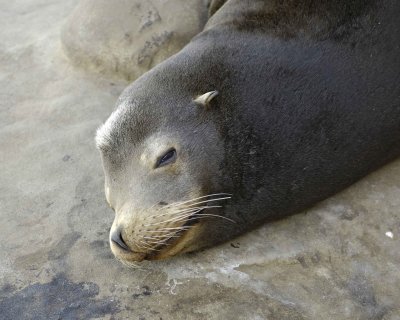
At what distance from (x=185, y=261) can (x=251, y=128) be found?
2.54ft

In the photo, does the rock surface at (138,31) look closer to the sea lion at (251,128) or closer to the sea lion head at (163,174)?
the sea lion at (251,128)

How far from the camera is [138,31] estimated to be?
4.79 metres

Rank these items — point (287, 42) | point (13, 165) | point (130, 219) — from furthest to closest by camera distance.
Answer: point (13, 165) → point (287, 42) → point (130, 219)

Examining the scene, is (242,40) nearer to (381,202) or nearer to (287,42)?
(287,42)

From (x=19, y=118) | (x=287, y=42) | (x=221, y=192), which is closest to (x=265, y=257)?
(x=221, y=192)

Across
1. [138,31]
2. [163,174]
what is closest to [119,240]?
[163,174]

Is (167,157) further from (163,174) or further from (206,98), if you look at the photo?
(206,98)

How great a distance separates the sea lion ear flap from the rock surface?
1754mm

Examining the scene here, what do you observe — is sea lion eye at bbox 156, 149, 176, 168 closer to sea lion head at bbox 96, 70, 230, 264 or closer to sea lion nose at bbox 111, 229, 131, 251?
sea lion head at bbox 96, 70, 230, 264

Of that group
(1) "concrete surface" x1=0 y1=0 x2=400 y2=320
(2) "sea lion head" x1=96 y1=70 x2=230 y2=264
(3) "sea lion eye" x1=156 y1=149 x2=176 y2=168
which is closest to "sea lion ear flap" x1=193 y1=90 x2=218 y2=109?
(2) "sea lion head" x1=96 y1=70 x2=230 y2=264

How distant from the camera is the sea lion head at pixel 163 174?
292 centimetres

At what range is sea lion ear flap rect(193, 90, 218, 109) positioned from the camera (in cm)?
310

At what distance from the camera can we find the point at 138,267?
311cm

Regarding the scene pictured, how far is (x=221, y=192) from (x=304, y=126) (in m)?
0.57
